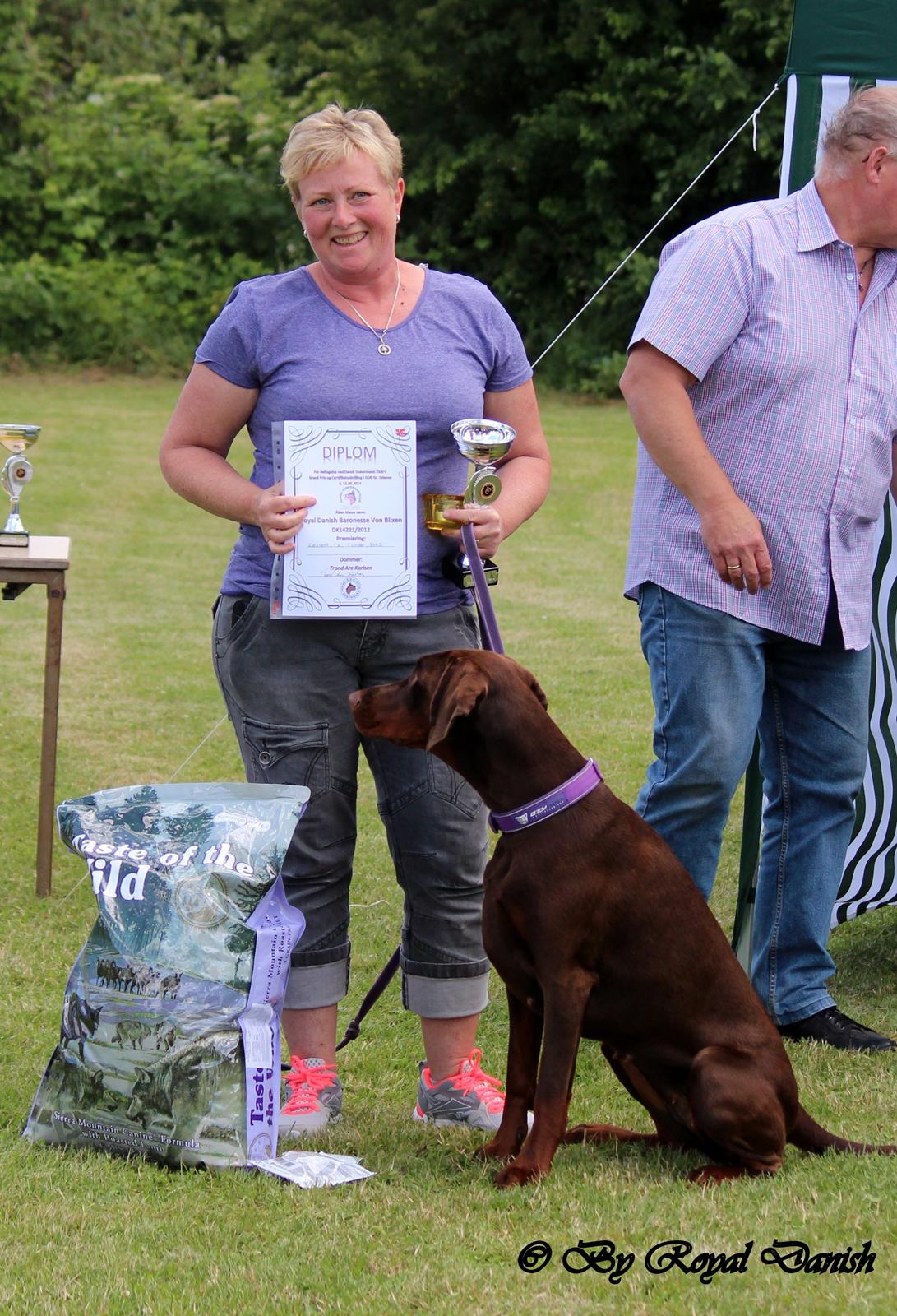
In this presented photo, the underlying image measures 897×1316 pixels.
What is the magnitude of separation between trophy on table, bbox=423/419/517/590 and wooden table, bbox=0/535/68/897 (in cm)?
168

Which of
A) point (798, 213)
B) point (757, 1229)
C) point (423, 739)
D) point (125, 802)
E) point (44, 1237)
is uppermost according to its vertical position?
point (798, 213)

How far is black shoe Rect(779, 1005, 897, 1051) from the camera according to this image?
3404mm

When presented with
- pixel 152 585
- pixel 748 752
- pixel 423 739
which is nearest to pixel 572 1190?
pixel 423 739

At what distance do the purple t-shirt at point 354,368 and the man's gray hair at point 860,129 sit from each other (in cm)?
77

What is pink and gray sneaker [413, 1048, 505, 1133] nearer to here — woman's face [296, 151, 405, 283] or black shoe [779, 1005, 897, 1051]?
black shoe [779, 1005, 897, 1051]

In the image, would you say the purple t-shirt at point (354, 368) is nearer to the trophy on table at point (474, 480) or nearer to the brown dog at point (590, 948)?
the trophy on table at point (474, 480)

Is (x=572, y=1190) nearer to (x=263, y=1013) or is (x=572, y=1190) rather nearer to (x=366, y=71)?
(x=263, y=1013)

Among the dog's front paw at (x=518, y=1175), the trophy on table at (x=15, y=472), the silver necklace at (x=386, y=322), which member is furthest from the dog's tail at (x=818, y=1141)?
the trophy on table at (x=15, y=472)

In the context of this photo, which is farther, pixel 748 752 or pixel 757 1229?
pixel 748 752

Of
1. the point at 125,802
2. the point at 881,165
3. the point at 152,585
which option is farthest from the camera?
the point at 152,585

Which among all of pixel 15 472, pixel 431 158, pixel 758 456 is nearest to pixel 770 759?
pixel 758 456

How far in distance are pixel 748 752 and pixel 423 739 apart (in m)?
0.83

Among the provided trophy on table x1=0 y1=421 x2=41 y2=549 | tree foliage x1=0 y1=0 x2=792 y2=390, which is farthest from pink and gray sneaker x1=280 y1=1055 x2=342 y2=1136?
tree foliage x1=0 y1=0 x2=792 y2=390

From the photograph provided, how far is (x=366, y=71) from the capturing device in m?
19.1
